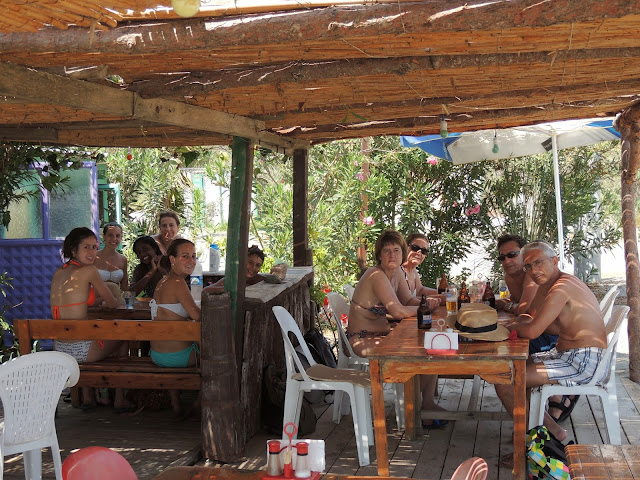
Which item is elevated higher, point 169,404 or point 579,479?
point 579,479

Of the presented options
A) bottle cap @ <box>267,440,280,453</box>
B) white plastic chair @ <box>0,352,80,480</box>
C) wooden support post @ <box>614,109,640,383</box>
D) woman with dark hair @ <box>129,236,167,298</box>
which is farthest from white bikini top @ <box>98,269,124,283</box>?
bottle cap @ <box>267,440,280,453</box>

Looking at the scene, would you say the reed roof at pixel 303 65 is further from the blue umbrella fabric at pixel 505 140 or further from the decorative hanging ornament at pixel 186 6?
the blue umbrella fabric at pixel 505 140

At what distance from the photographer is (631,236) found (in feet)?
22.0

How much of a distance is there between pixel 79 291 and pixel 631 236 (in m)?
4.52

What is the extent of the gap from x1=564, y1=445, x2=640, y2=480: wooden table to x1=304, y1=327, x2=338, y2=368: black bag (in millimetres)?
3504

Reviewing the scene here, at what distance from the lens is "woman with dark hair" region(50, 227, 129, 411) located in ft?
18.0

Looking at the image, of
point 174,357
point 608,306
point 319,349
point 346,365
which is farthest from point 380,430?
point 608,306

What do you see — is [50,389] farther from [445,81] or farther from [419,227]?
[419,227]

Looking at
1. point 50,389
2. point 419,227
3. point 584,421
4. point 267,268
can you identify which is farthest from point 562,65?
point 419,227

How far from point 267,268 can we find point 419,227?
239cm

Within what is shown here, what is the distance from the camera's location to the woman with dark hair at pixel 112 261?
282 inches

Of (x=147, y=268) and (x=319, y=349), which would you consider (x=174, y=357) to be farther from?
(x=147, y=268)

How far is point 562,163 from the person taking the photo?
40.0 feet

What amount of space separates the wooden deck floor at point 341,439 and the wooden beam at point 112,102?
2.10m
